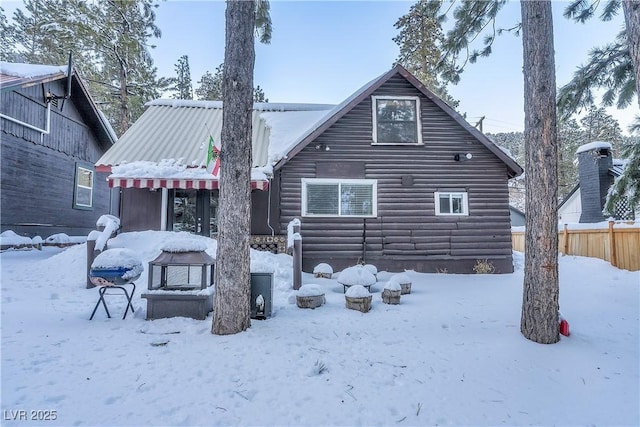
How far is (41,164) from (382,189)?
12.5 m

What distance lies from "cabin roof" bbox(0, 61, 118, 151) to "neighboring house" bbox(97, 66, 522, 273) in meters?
3.77

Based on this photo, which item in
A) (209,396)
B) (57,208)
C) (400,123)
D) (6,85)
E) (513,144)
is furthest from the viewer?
(513,144)

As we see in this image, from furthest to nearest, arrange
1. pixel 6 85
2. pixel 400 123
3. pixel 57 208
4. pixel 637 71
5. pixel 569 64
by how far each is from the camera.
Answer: pixel 57 208 < pixel 400 123 < pixel 6 85 < pixel 569 64 < pixel 637 71

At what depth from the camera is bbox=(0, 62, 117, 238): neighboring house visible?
1066 centimetres

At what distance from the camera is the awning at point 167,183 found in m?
8.70

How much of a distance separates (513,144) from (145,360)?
212ft

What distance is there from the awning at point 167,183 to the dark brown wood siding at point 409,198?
1.97m

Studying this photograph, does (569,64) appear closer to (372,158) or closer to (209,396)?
(372,158)

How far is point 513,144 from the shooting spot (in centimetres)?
5581

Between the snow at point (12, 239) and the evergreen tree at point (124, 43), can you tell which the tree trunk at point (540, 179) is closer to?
the snow at point (12, 239)

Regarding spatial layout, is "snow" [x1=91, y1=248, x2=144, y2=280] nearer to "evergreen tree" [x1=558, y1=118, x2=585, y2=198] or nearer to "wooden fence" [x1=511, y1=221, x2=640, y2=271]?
"wooden fence" [x1=511, y1=221, x2=640, y2=271]

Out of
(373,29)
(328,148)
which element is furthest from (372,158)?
(373,29)

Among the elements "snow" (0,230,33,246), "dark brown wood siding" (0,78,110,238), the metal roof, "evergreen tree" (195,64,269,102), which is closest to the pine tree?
the metal roof

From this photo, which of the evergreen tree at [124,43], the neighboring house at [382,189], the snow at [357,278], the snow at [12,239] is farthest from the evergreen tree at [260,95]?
the snow at [357,278]
